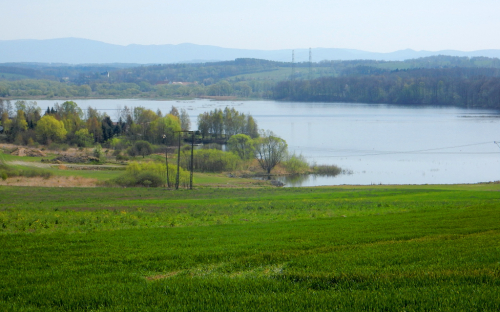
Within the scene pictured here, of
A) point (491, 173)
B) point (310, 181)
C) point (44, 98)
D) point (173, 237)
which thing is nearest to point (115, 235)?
point (173, 237)

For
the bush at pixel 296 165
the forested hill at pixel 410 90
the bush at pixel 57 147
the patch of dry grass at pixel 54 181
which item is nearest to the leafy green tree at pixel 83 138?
the bush at pixel 57 147

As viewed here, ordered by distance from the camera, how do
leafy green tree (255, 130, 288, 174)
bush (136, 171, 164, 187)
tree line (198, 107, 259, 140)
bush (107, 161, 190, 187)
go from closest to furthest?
bush (107, 161, 190, 187)
bush (136, 171, 164, 187)
leafy green tree (255, 130, 288, 174)
tree line (198, 107, 259, 140)

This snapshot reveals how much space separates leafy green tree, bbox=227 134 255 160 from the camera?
72.2 m

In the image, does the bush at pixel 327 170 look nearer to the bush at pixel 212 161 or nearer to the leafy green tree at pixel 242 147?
the leafy green tree at pixel 242 147

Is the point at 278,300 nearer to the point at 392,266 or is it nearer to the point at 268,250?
the point at 392,266

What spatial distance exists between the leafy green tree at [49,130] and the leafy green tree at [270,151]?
43792 millimetres

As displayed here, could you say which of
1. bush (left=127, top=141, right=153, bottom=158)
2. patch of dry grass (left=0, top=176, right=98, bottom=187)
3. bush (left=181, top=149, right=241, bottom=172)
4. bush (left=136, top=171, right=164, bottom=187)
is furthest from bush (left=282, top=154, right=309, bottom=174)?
patch of dry grass (left=0, top=176, right=98, bottom=187)

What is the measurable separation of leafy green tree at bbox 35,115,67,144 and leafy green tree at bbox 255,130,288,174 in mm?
43792

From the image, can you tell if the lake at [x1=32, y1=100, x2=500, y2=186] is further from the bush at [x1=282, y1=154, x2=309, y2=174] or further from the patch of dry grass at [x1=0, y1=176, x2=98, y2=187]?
the patch of dry grass at [x1=0, y1=176, x2=98, y2=187]

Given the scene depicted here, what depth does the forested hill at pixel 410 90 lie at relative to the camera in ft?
490

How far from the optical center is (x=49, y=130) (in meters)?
89.9

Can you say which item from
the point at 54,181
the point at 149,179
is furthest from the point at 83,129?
the point at 149,179

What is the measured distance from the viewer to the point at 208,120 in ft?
335

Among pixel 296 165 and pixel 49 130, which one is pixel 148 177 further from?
pixel 49 130
